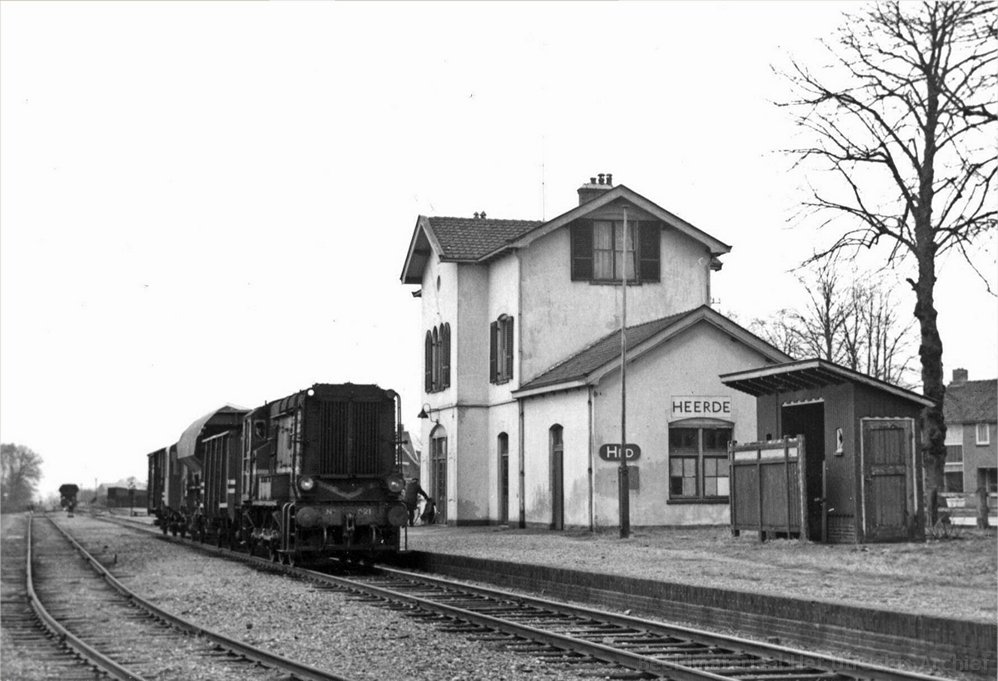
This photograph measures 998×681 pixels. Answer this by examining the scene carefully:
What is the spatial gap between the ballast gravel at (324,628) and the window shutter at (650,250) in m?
16.2

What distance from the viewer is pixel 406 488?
25.1 metres

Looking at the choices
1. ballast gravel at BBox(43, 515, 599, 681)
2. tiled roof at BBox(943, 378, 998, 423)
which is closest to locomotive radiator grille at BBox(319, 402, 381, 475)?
ballast gravel at BBox(43, 515, 599, 681)

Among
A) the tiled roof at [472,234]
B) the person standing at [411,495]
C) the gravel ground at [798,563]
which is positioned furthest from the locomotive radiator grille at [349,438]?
the tiled roof at [472,234]

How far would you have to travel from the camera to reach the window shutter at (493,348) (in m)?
38.3

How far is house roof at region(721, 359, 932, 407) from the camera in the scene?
2252 centimetres

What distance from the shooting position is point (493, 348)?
3847 centimetres

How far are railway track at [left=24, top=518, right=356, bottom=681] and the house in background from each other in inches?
2386

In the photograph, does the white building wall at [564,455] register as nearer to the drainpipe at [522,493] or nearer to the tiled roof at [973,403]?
the drainpipe at [522,493]

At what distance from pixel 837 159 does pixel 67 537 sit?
2907 cm

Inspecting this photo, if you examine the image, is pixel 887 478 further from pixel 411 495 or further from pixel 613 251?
pixel 613 251

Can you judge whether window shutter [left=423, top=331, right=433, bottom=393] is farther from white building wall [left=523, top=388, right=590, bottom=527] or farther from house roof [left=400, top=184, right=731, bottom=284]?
white building wall [left=523, top=388, right=590, bottom=527]

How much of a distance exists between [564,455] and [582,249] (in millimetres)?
6384

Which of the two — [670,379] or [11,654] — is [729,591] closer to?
[11,654]

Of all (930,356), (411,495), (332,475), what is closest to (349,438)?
(332,475)
